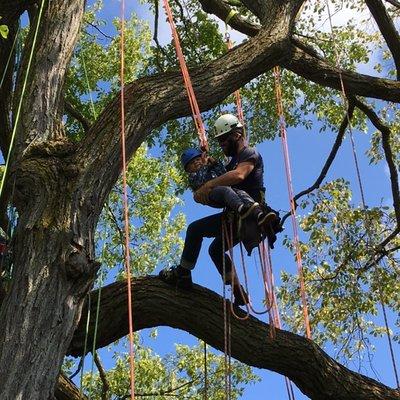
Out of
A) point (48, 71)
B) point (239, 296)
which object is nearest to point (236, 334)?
point (239, 296)

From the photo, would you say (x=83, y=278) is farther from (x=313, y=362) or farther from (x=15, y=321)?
(x=313, y=362)

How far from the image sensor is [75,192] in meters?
3.49

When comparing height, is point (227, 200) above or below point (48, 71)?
below

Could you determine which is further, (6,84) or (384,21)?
(384,21)

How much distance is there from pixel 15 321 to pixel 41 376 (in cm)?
28

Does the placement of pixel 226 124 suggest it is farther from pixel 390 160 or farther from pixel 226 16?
pixel 390 160

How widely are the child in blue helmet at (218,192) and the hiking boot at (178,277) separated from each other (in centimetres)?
46

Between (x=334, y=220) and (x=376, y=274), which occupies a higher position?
(x=334, y=220)

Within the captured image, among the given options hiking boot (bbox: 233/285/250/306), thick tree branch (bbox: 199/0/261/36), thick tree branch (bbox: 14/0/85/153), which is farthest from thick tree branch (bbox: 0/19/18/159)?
hiking boot (bbox: 233/285/250/306)

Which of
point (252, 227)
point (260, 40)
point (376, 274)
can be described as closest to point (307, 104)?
point (376, 274)

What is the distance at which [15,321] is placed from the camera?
302 centimetres

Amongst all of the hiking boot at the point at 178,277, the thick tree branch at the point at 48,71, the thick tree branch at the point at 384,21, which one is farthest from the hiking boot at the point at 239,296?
the thick tree branch at the point at 384,21

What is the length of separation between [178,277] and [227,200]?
59cm

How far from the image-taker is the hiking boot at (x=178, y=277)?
4250mm
